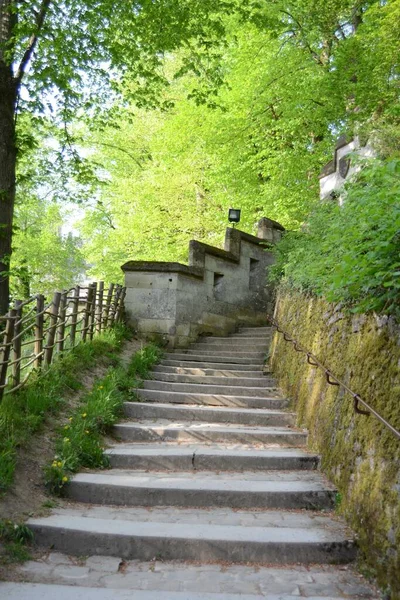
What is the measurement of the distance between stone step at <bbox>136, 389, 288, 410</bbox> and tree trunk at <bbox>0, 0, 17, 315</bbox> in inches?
107

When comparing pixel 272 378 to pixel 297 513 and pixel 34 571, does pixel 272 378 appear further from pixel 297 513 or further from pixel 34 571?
pixel 34 571

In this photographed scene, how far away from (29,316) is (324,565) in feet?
11.9

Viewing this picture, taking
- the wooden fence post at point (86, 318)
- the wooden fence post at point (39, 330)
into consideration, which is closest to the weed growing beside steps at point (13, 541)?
the wooden fence post at point (39, 330)

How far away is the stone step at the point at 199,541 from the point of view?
3182 millimetres

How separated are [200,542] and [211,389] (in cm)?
347

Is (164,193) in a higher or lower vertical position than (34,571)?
higher

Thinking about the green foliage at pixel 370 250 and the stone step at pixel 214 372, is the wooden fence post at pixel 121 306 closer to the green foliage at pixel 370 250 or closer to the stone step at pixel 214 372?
the stone step at pixel 214 372

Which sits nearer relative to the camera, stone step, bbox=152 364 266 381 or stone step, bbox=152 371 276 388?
stone step, bbox=152 371 276 388

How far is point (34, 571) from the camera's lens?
2980mm

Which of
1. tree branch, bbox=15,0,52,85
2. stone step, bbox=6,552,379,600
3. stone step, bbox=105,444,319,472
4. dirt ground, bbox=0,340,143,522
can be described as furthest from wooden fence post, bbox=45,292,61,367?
tree branch, bbox=15,0,52,85

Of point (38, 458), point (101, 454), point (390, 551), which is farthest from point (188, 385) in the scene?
point (390, 551)

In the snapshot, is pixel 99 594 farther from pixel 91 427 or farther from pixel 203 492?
pixel 91 427

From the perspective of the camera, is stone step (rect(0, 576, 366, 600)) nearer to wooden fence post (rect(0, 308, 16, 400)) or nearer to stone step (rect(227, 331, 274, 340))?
wooden fence post (rect(0, 308, 16, 400))

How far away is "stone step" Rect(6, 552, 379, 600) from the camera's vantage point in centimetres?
274
